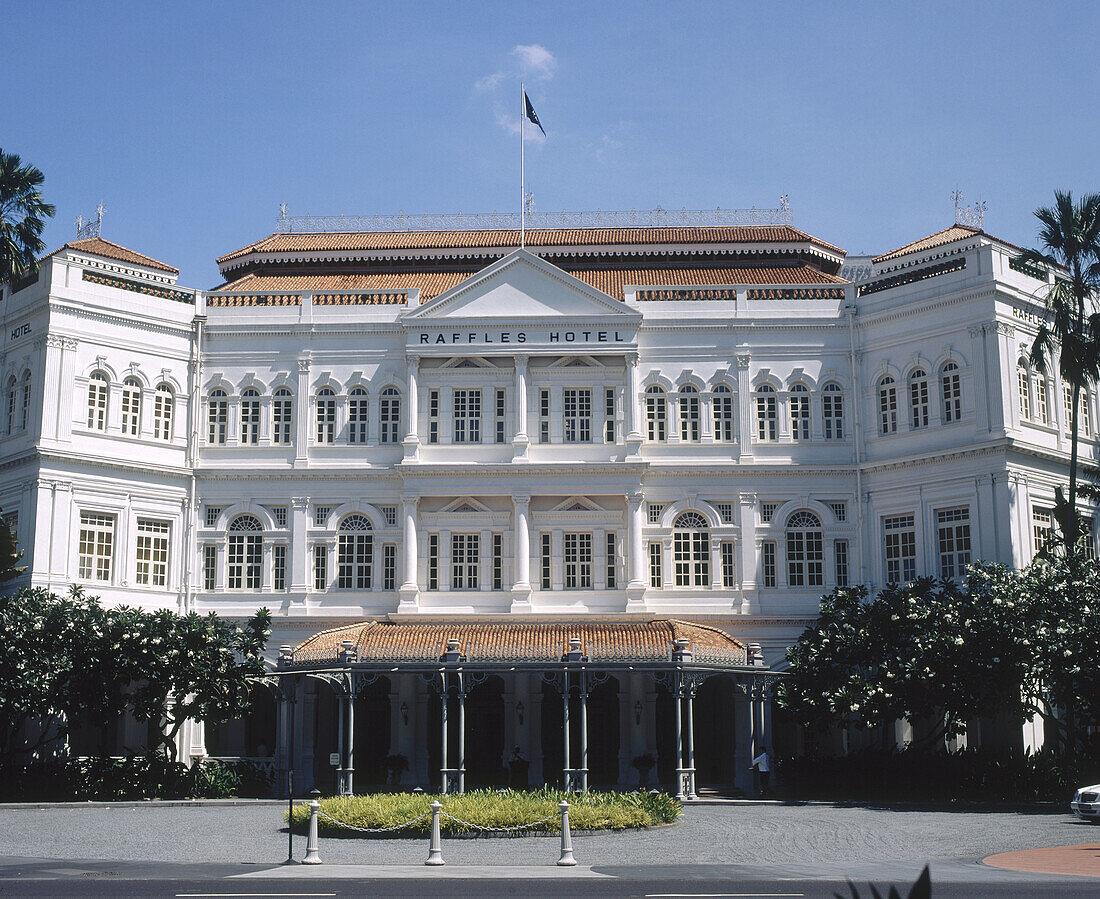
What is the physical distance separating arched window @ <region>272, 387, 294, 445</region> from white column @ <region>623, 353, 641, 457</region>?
11.4 meters

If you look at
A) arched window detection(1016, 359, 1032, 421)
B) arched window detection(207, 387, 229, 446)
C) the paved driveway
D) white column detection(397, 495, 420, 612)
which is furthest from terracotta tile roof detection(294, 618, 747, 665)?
arched window detection(1016, 359, 1032, 421)

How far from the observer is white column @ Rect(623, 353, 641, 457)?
142 ft

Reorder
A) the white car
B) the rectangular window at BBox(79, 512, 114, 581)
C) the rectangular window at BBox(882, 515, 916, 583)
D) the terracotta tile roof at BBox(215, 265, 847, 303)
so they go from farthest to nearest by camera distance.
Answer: the terracotta tile roof at BBox(215, 265, 847, 303) < the rectangular window at BBox(882, 515, 916, 583) < the rectangular window at BBox(79, 512, 114, 581) < the white car

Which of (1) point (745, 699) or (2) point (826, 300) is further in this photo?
(2) point (826, 300)

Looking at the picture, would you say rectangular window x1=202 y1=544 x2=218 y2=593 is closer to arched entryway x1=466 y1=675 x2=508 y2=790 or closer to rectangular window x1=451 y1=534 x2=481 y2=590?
rectangular window x1=451 y1=534 x2=481 y2=590

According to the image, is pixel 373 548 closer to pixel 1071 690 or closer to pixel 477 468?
pixel 477 468

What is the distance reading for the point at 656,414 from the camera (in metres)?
44.6

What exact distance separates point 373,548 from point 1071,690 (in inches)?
862

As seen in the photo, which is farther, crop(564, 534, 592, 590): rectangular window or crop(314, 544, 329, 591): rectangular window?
crop(314, 544, 329, 591): rectangular window

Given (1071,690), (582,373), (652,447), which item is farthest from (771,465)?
(1071,690)

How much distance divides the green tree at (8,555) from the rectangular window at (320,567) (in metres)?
9.07

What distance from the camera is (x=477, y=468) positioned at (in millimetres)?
42938

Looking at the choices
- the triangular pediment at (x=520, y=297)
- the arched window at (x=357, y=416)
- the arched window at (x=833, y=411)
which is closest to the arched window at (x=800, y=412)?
the arched window at (x=833, y=411)

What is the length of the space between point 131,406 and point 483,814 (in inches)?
891
